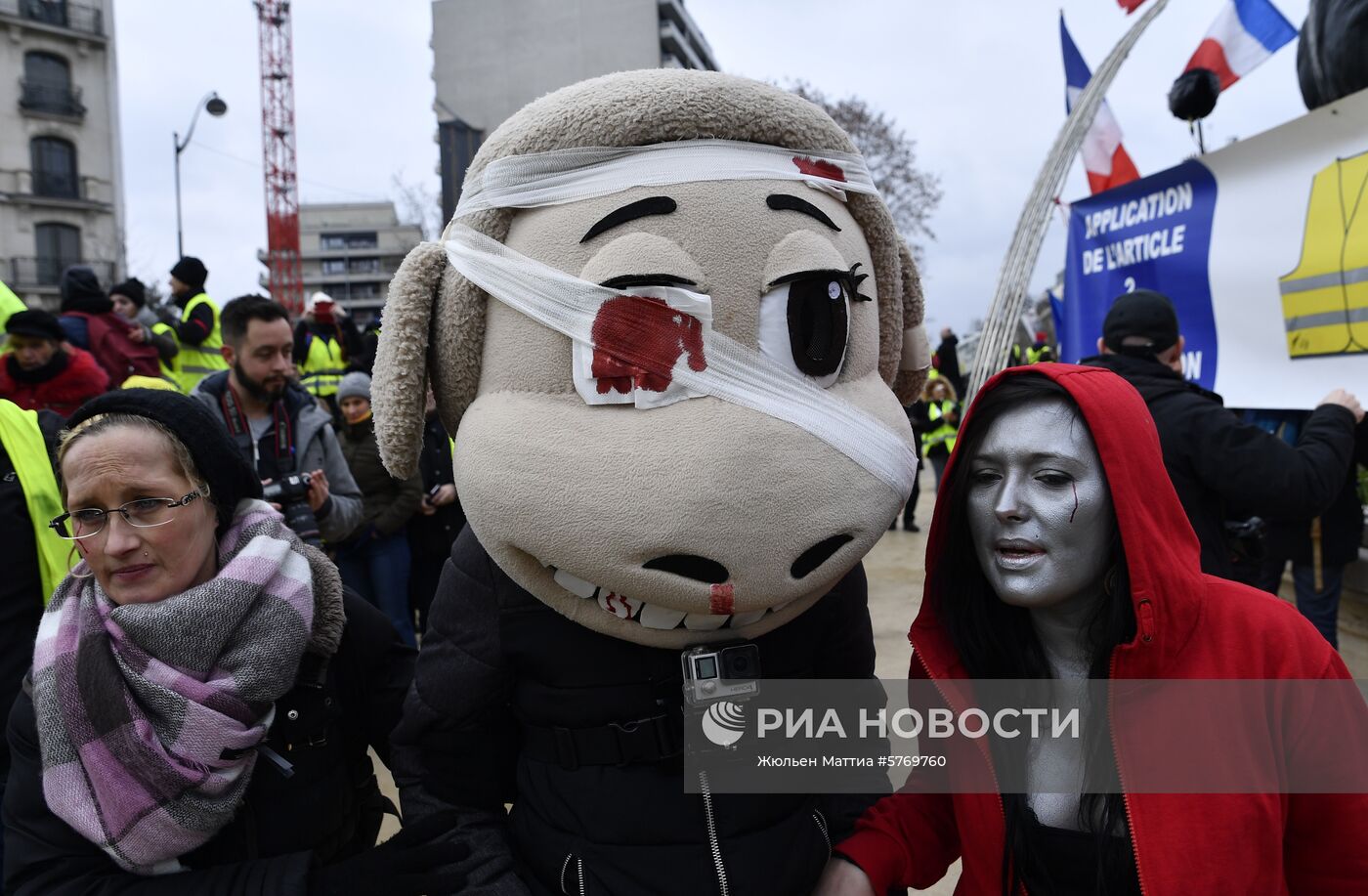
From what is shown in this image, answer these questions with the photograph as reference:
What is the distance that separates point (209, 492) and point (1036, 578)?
4.70 feet

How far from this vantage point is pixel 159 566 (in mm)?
1494

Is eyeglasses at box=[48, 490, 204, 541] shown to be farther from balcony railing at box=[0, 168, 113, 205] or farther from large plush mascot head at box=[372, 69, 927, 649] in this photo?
balcony railing at box=[0, 168, 113, 205]

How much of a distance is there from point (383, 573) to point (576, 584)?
11.4ft

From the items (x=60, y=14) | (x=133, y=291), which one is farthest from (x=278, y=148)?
(x=133, y=291)

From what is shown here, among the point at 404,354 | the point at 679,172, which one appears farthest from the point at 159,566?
the point at 679,172

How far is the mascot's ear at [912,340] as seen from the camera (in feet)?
5.35

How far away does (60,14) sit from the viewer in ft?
91.3

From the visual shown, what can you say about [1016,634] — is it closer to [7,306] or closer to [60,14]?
[7,306]

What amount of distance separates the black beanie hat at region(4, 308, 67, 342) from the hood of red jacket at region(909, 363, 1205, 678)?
3301 mm

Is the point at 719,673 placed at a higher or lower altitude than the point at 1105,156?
lower

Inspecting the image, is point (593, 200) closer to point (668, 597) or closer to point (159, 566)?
point (668, 597)

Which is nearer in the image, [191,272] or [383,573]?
[383,573]

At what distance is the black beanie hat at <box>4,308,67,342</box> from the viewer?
305 cm

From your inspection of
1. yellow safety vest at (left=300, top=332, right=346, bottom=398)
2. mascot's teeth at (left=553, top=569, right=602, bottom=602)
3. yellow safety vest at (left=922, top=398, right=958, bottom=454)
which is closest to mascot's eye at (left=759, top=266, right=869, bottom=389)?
mascot's teeth at (left=553, top=569, right=602, bottom=602)
